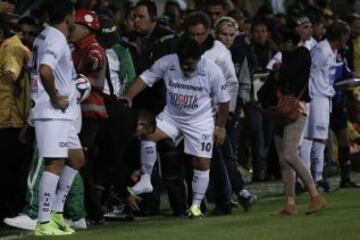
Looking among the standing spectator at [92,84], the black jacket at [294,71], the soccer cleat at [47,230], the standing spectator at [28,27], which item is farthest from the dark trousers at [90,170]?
the standing spectator at [28,27]

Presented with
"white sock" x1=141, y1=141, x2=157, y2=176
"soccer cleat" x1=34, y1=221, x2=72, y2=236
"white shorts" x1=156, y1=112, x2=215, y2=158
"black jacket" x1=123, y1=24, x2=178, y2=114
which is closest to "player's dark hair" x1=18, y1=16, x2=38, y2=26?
"black jacket" x1=123, y1=24, x2=178, y2=114

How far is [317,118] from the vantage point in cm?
1773

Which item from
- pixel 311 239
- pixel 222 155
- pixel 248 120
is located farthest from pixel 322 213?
pixel 248 120

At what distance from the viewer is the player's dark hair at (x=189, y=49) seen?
14180 millimetres

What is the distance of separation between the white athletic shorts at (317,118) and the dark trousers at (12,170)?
458 centimetres

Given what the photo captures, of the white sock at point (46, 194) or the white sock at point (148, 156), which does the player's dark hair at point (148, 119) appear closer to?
the white sock at point (148, 156)

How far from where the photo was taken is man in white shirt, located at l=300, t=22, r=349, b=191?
58.4 ft

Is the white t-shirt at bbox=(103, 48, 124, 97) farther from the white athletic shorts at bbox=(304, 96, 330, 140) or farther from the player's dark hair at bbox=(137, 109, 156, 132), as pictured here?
the white athletic shorts at bbox=(304, 96, 330, 140)

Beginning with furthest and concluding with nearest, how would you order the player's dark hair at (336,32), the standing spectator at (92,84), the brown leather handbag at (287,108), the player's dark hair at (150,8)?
1. the player's dark hair at (336,32)
2. the player's dark hair at (150,8)
3. the brown leather handbag at (287,108)
4. the standing spectator at (92,84)

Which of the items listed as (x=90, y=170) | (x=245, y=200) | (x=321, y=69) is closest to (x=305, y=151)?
(x=321, y=69)

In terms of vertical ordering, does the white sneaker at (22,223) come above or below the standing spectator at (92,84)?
below

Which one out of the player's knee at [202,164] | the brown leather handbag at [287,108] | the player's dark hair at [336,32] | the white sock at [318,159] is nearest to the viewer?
the brown leather handbag at [287,108]

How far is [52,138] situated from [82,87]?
836mm

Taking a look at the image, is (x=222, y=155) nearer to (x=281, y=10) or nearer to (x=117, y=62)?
(x=117, y=62)
